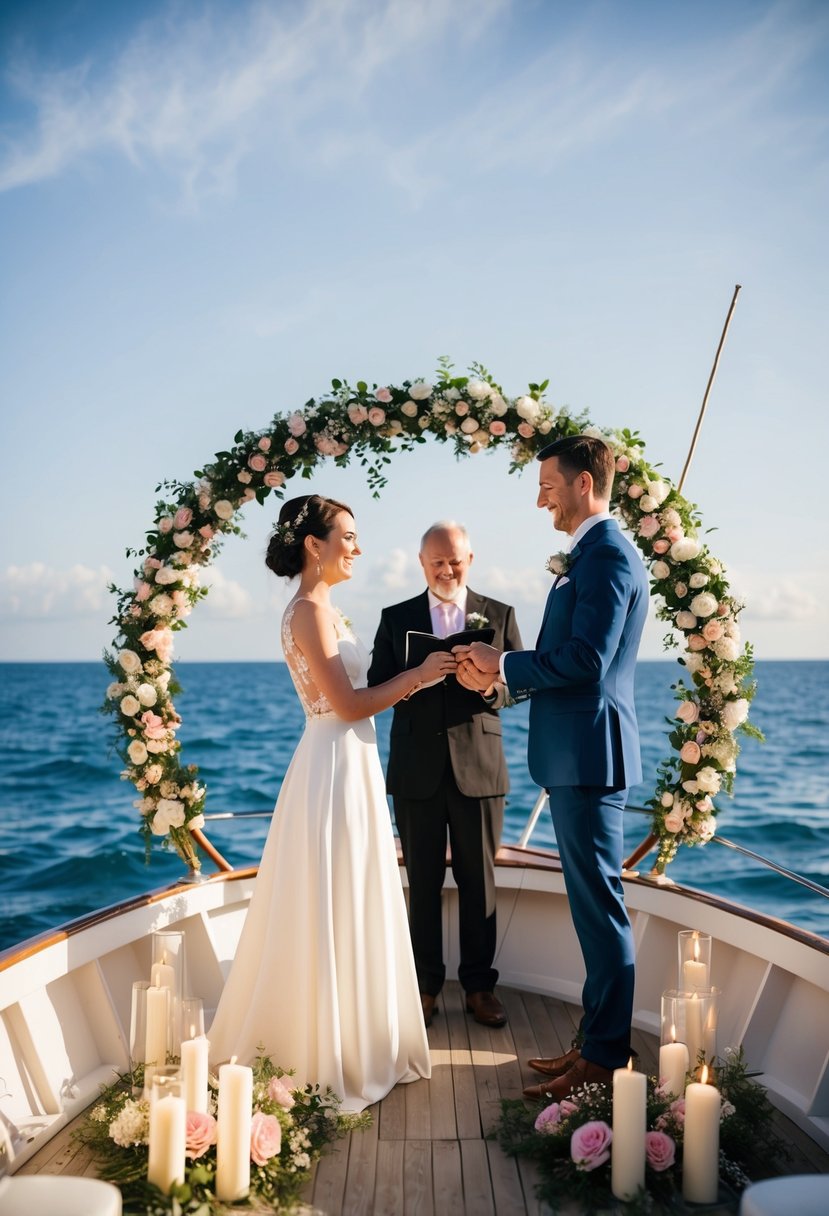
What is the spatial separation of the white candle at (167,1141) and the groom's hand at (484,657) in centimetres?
179

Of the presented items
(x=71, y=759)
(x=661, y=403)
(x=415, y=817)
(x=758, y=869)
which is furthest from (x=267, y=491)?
(x=71, y=759)

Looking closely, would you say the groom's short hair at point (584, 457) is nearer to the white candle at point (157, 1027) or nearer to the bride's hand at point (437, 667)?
the bride's hand at point (437, 667)

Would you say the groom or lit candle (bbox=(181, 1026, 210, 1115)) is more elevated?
the groom

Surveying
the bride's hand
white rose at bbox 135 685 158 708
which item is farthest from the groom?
white rose at bbox 135 685 158 708

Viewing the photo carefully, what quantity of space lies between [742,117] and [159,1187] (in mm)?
7201

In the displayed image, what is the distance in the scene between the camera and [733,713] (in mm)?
4402

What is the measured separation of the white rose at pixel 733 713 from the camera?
440 centimetres

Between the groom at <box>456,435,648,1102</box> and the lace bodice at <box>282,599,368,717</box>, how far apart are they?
2.00 ft

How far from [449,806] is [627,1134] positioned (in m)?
1.80

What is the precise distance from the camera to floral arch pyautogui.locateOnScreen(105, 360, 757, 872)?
14.6ft

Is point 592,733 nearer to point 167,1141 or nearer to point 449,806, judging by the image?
point 449,806

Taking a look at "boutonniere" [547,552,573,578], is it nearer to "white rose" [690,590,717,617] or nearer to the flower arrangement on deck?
"white rose" [690,590,717,617]

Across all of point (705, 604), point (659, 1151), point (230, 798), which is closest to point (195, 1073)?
point (659, 1151)

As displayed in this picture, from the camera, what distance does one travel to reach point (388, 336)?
877 centimetres
